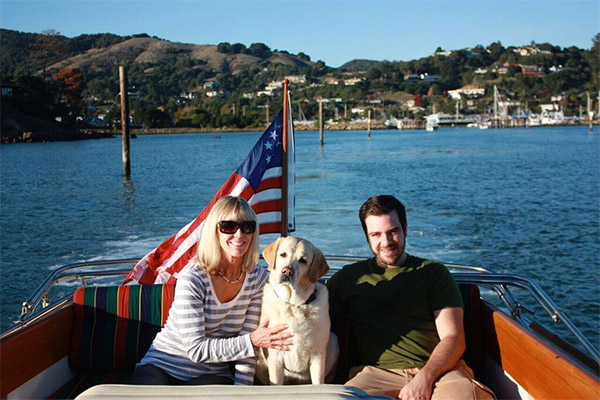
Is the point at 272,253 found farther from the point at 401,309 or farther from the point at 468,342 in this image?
the point at 468,342

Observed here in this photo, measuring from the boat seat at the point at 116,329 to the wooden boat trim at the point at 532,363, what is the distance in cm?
212

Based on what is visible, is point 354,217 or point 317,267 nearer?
point 317,267

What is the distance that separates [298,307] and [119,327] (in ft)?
4.51

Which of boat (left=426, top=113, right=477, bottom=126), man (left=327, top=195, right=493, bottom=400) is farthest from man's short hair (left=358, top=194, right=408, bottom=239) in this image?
boat (left=426, top=113, right=477, bottom=126)

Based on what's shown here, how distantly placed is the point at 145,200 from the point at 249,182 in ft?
76.1

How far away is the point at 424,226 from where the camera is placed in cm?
1970

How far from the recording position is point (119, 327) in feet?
13.8

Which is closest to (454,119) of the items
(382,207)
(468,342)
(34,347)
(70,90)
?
(70,90)

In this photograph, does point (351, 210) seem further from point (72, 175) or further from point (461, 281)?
point (72, 175)

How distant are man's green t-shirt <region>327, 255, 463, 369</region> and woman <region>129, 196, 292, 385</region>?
0.59 m

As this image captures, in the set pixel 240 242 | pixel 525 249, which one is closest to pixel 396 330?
pixel 240 242

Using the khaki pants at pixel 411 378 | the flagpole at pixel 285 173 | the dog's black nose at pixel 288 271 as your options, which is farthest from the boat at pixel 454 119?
the dog's black nose at pixel 288 271

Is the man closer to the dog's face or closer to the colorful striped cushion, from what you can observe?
the dog's face

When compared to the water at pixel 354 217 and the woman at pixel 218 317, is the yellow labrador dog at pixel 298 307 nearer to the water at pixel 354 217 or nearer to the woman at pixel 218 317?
the woman at pixel 218 317
